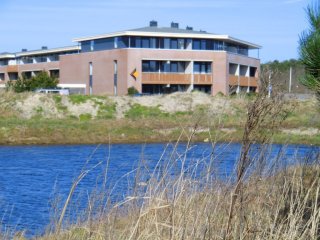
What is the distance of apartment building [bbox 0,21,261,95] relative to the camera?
59781 mm

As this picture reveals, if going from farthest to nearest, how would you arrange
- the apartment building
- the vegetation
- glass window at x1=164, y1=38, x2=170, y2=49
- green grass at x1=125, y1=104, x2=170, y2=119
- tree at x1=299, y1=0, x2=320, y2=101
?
1. glass window at x1=164, y1=38, x2=170, y2=49
2. the apartment building
3. green grass at x1=125, y1=104, x2=170, y2=119
4. tree at x1=299, y1=0, x2=320, y2=101
5. the vegetation

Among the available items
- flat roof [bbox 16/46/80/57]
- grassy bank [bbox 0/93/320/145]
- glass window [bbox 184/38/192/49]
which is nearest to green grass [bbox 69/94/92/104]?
grassy bank [bbox 0/93/320/145]

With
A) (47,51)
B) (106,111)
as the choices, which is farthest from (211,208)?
(47,51)

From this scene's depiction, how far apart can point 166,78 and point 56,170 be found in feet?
133

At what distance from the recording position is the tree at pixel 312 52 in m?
7.13

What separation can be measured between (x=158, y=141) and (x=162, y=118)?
5.71m

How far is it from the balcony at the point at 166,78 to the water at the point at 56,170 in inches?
1078

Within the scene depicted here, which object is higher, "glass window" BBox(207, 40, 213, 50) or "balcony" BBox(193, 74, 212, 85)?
→ "glass window" BBox(207, 40, 213, 50)

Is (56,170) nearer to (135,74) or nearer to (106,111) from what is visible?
(106,111)

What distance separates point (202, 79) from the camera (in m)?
61.8

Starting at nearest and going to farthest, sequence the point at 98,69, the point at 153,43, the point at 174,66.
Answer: the point at 153,43 → the point at 174,66 → the point at 98,69

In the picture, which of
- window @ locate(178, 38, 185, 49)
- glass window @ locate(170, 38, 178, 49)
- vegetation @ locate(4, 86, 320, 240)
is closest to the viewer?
vegetation @ locate(4, 86, 320, 240)

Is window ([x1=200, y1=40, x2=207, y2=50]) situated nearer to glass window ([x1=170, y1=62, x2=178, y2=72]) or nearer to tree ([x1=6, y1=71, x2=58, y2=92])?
glass window ([x1=170, y1=62, x2=178, y2=72])

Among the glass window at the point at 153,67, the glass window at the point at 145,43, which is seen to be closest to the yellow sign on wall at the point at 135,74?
the glass window at the point at 153,67
